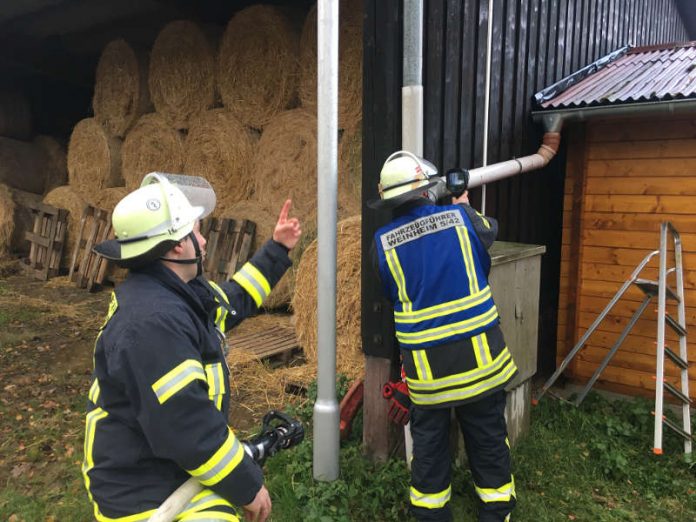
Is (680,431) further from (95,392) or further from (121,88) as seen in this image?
(121,88)

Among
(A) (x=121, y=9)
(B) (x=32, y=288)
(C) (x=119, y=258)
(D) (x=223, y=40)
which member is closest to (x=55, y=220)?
(B) (x=32, y=288)

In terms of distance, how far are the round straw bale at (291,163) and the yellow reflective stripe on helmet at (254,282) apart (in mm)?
3453

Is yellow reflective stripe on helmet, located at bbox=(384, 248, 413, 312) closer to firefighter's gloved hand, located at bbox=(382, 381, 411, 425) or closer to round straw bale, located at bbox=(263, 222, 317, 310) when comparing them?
firefighter's gloved hand, located at bbox=(382, 381, 411, 425)

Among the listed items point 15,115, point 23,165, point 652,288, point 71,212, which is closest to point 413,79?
point 652,288

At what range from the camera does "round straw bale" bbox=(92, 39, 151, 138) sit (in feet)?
27.0

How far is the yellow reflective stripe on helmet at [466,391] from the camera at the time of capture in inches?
111

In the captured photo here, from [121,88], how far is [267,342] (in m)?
5.06

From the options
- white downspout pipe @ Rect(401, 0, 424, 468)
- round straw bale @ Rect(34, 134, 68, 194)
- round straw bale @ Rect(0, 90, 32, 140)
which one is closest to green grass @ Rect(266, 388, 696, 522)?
white downspout pipe @ Rect(401, 0, 424, 468)

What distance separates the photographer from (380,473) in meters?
3.47

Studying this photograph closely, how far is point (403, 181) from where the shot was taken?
2.89 meters

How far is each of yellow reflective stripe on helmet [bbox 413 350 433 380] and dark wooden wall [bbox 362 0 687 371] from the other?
659mm

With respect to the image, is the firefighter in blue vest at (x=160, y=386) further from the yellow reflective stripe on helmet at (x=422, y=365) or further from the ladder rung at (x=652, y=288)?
the ladder rung at (x=652, y=288)

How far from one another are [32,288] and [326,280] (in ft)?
23.4

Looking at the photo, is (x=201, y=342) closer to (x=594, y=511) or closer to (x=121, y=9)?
(x=594, y=511)
